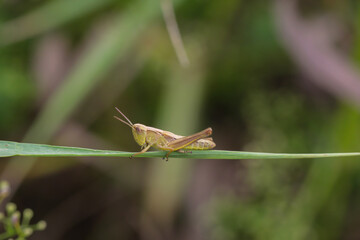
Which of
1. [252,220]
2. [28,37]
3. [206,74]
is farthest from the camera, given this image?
[206,74]

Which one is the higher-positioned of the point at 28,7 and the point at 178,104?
the point at 28,7

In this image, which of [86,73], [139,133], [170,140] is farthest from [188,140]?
[86,73]

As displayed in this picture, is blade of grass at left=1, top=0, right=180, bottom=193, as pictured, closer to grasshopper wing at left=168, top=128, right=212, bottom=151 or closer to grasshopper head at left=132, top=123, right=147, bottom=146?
grasshopper head at left=132, top=123, right=147, bottom=146

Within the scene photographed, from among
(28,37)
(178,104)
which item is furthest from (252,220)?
(28,37)

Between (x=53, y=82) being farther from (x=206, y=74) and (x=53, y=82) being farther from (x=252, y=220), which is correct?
(x=252, y=220)

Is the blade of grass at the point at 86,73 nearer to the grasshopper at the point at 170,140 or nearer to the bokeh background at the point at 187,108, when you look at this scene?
the bokeh background at the point at 187,108

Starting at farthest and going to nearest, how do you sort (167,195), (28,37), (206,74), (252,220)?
1. (206,74)
2. (28,37)
3. (167,195)
4. (252,220)

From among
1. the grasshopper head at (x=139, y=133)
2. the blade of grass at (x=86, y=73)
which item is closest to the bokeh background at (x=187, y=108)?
the blade of grass at (x=86, y=73)
